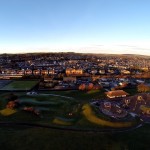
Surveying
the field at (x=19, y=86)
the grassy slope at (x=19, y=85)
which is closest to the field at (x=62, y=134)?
the field at (x=19, y=86)

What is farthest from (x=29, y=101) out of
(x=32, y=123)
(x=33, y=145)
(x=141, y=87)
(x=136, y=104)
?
(x=141, y=87)

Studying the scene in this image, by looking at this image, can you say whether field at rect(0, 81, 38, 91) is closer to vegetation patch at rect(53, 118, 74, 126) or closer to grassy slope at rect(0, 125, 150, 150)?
vegetation patch at rect(53, 118, 74, 126)

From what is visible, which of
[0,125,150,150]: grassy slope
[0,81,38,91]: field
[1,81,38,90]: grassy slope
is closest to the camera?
[0,125,150,150]: grassy slope

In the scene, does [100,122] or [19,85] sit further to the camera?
[19,85]

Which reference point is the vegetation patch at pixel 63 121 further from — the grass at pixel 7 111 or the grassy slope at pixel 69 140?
the grass at pixel 7 111

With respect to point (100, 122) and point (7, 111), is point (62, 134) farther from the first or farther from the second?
point (7, 111)

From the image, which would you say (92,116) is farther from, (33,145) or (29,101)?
(29,101)

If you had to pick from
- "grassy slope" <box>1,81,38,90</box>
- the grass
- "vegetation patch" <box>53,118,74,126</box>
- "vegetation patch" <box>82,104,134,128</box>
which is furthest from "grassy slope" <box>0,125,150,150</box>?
"grassy slope" <box>1,81,38,90</box>

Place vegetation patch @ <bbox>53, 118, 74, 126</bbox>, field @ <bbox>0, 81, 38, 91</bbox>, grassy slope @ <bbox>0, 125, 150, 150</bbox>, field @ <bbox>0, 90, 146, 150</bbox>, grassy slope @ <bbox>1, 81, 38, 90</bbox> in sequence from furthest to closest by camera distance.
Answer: grassy slope @ <bbox>1, 81, 38, 90</bbox> < field @ <bbox>0, 81, 38, 91</bbox> < vegetation patch @ <bbox>53, 118, 74, 126</bbox> < field @ <bbox>0, 90, 146, 150</bbox> < grassy slope @ <bbox>0, 125, 150, 150</bbox>

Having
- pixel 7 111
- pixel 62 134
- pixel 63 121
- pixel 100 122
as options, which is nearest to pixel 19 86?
pixel 7 111

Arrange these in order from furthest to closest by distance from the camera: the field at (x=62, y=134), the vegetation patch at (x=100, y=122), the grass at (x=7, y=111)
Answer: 1. the grass at (x=7, y=111)
2. the vegetation patch at (x=100, y=122)
3. the field at (x=62, y=134)

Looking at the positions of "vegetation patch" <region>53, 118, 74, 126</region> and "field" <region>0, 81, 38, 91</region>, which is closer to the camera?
"vegetation patch" <region>53, 118, 74, 126</region>
